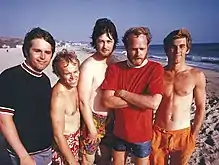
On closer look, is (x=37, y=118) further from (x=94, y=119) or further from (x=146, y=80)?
(x=146, y=80)

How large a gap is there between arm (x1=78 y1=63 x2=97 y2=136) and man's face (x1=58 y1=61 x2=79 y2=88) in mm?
37

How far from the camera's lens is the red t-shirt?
1266mm

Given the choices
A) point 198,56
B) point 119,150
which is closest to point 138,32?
point 119,150

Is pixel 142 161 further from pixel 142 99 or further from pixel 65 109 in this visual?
pixel 65 109

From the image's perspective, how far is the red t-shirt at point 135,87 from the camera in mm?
1266

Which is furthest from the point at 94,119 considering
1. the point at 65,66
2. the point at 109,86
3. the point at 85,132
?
the point at 65,66

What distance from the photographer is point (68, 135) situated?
131cm

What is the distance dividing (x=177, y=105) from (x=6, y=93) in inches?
30.6

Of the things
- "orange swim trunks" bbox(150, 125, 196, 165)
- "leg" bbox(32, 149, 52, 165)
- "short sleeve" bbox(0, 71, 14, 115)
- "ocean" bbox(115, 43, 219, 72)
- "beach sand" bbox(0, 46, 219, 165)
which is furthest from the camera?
"ocean" bbox(115, 43, 219, 72)

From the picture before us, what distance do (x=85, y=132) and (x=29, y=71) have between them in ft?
1.25

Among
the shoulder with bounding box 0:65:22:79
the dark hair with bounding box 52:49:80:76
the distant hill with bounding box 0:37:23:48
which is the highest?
the distant hill with bounding box 0:37:23:48

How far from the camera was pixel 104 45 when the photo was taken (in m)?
1.28

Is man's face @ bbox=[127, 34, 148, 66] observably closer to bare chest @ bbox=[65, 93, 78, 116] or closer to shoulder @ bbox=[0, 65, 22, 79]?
bare chest @ bbox=[65, 93, 78, 116]

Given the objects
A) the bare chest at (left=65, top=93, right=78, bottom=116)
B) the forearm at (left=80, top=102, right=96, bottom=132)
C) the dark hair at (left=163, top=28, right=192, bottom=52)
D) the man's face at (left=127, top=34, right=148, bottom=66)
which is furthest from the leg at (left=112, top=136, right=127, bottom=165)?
the dark hair at (left=163, top=28, right=192, bottom=52)
